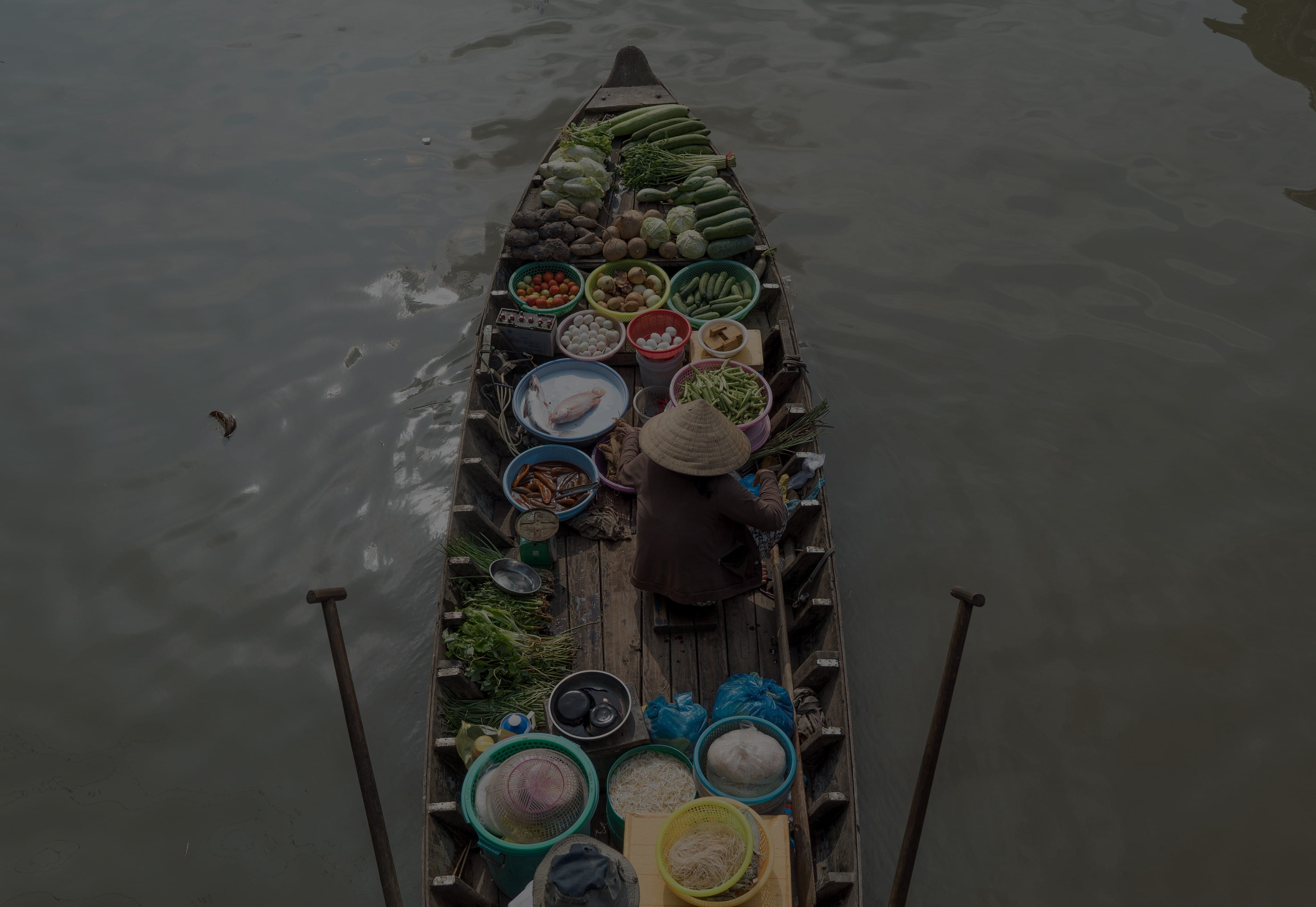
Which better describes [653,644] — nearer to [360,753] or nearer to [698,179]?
[360,753]

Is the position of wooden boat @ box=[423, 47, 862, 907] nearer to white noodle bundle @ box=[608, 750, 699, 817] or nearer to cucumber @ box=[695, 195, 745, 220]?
white noodle bundle @ box=[608, 750, 699, 817]

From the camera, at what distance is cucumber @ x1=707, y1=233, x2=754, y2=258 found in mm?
6152

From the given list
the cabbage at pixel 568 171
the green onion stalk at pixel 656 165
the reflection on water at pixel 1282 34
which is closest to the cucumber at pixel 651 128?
the green onion stalk at pixel 656 165

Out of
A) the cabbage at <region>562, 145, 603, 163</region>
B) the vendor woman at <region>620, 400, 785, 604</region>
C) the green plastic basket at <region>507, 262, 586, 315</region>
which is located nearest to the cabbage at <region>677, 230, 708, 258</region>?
the green plastic basket at <region>507, 262, 586, 315</region>

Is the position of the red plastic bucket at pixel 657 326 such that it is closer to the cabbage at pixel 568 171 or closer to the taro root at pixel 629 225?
the taro root at pixel 629 225

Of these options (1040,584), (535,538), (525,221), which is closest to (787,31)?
(525,221)

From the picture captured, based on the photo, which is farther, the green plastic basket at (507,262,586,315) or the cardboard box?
the green plastic basket at (507,262,586,315)

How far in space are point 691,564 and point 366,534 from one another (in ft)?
10.2

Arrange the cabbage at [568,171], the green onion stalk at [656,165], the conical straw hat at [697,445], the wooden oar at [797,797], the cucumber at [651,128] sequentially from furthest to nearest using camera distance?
the cucumber at [651,128], the green onion stalk at [656,165], the cabbage at [568,171], the conical straw hat at [697,445], the wooden oar at [797,797]

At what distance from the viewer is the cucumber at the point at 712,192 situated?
21.1ft

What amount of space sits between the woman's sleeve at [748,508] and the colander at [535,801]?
1389 millimetres

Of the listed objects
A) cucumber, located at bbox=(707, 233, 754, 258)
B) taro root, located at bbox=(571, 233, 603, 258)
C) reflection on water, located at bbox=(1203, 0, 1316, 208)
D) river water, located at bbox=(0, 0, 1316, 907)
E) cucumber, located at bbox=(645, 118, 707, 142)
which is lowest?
river water, located at bbox=(0, 0, 1316, 907)

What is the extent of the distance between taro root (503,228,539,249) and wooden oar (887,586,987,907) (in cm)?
455

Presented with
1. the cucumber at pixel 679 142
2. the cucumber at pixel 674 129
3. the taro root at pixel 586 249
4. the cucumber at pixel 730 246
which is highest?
the cucumber at pixel 674 129
